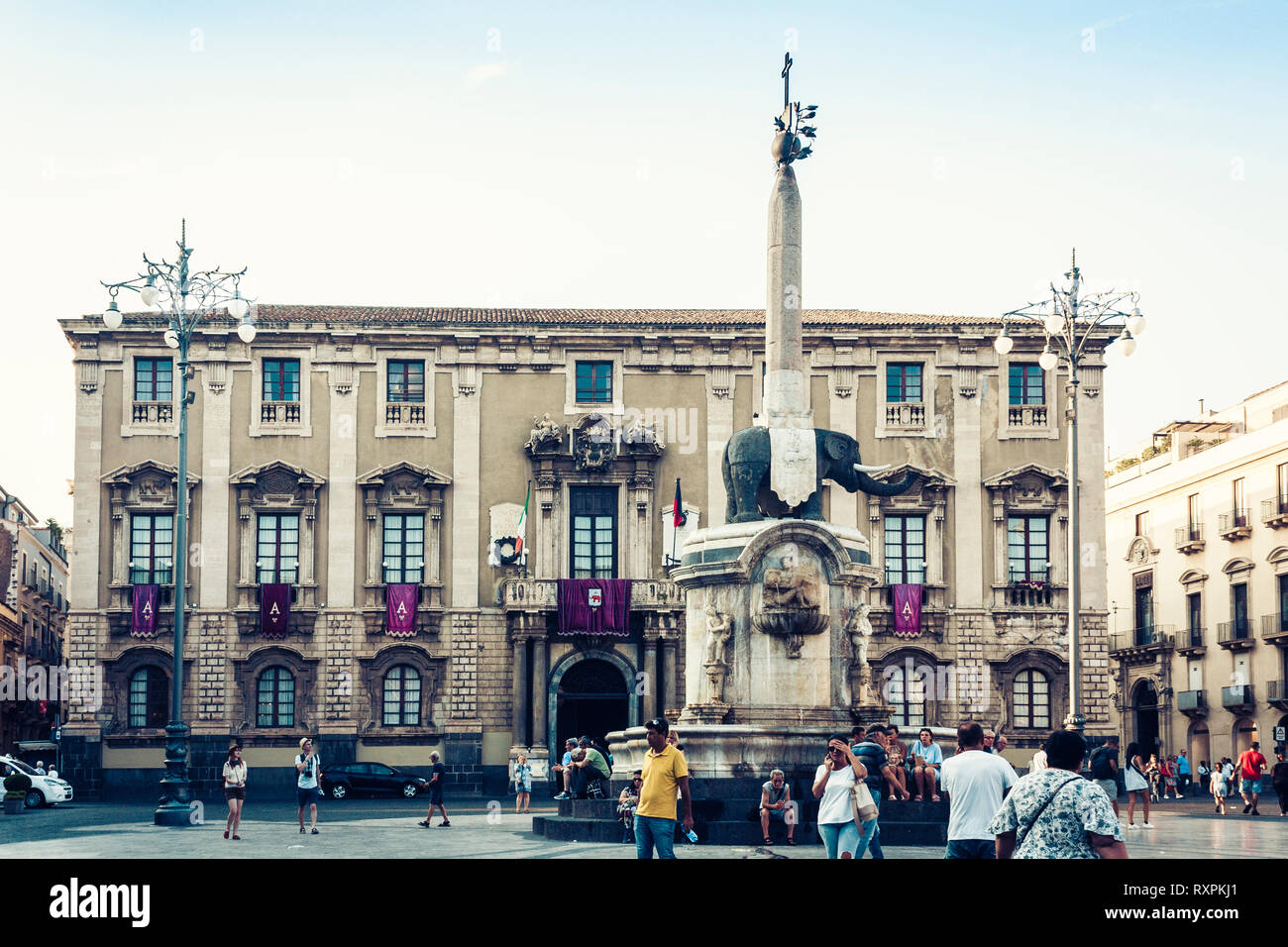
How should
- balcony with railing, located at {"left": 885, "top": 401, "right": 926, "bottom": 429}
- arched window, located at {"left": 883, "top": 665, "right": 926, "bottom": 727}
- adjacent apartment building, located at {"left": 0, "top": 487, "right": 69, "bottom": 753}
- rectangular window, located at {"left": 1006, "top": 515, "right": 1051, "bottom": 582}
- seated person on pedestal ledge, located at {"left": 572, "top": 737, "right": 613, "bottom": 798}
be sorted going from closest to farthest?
seated person on pedestal ledge, located at {"left": 572, "top": 737, "right": 613, "bottom": 798} → arched window, located at {"left": 883, "top": 665, "right": 926, "bottom": 727} → rectangular window, located at {"left": 1006, "top": 515, "right": 1051, "bottom": 582} → balcony with railing, located at {"left": 885, "top": 401, "right": 926, "bottom": 429} → adjacent apartment building, located at {"left": 0, "top": 487, "right": 69, "bottom": 753}

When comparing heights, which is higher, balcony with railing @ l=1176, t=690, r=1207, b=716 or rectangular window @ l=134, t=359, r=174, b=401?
rectangular window @ l=134, t=359, r=174, b=401

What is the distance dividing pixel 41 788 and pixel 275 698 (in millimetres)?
7406

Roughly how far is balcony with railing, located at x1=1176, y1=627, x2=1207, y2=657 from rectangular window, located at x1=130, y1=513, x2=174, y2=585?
108ft

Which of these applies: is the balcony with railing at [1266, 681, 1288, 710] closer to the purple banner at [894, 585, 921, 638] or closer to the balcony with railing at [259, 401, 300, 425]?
the purple banner at [894, 585, 921, 638]

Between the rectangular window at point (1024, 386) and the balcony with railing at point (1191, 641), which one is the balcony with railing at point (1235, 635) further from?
the rectangular window at point (1024, 386)

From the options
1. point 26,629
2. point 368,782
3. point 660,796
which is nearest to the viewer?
point 660,796

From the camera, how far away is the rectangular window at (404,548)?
1844 inches

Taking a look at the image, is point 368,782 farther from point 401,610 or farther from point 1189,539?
point 1189,539

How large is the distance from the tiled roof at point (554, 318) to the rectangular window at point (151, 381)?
114 cm

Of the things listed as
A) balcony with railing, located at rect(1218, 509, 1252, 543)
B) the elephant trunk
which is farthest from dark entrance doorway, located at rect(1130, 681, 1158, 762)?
the elephant trunk

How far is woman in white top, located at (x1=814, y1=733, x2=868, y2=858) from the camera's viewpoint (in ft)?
46.2

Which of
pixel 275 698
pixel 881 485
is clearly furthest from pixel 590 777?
pixel 275 698

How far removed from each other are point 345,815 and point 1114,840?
1086 inches

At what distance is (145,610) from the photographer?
4538cm
